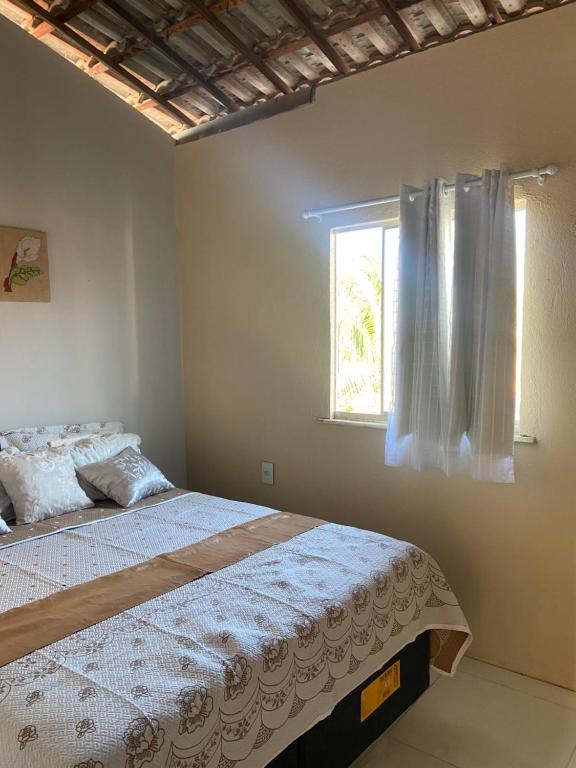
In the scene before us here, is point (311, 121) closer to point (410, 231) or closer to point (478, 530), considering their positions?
point (410, 231)

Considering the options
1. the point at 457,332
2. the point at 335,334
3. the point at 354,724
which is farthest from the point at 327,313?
the point at 354,724

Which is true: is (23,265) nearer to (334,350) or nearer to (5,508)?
(5,508)

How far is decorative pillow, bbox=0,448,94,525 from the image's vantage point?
2.34m

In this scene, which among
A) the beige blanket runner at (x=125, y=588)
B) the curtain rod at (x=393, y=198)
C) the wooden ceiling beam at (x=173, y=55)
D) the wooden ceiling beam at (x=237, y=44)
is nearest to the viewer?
the beige blanket runner at (x=125, y=588)

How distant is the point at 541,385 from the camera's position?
7.39ft

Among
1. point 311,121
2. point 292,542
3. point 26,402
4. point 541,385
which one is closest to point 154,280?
point 26,402

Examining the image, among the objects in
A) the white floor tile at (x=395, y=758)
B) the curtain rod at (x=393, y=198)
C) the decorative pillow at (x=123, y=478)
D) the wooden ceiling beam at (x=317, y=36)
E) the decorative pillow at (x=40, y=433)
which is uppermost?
the wooden ceiling beam at (x=317, y=36)

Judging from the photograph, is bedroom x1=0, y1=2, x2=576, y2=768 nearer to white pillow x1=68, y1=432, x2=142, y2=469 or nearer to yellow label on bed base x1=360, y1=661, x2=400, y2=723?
yellow label on bed base x1=360, y1=661, x2=400, y2=723

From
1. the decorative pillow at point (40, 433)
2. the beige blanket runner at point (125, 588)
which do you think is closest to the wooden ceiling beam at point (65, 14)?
the decorative pillow at point (40, 433)

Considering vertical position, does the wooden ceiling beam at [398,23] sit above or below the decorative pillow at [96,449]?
above

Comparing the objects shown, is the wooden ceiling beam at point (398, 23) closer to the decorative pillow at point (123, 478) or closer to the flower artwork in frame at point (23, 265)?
the flower artwork in frame at point (23, 265)

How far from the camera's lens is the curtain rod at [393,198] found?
2164 millimetres

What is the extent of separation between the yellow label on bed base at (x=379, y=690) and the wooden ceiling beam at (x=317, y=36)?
8.04 feet

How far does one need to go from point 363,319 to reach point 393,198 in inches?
22.1
